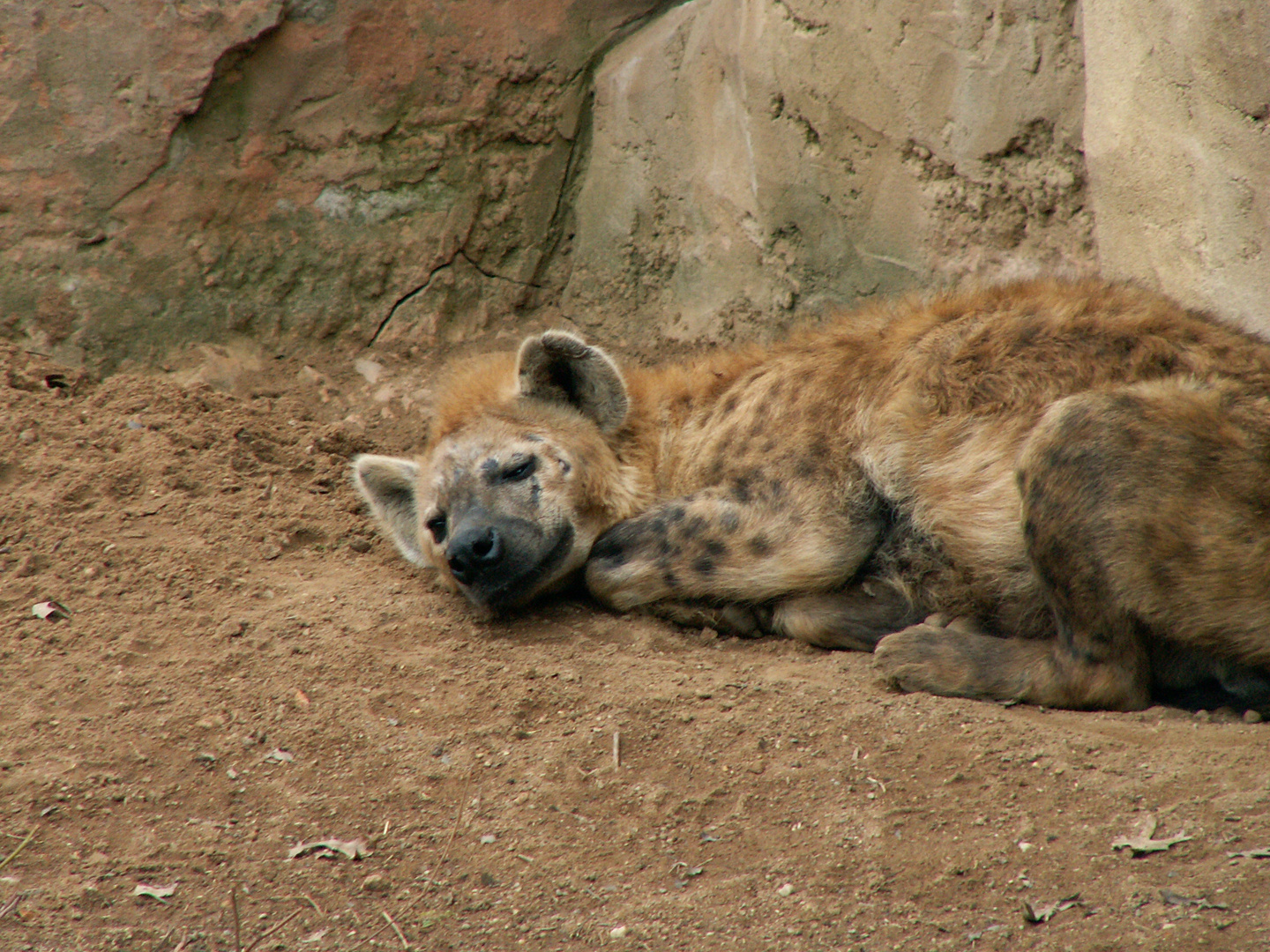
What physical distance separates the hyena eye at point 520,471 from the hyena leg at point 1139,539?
119 cm

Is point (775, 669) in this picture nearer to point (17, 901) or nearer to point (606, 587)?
point (606, 587)

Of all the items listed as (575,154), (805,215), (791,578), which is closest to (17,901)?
(791,578)

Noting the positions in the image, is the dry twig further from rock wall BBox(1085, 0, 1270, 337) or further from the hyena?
rock wall BBox(1085, 0, 1270, 337)

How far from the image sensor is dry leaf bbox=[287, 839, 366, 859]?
1965 millimetres

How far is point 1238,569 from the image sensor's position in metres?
2.20

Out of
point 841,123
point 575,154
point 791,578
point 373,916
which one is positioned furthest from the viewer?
point 575,154

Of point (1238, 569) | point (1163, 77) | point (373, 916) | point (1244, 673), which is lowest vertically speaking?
point (373, 916)

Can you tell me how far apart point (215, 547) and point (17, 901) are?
138 centimetres

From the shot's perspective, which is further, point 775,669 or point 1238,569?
point 775,669

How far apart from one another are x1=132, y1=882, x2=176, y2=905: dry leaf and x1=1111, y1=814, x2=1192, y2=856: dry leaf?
1.49m

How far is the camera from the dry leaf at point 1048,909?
1688 millimetres

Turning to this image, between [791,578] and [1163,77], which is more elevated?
[1163,77]

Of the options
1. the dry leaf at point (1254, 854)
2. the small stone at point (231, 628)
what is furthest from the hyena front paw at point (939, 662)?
the small stone at point (231, 628)

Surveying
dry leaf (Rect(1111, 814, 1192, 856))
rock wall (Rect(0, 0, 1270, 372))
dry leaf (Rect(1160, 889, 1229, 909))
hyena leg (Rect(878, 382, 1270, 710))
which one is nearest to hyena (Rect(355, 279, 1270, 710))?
hyena leg (Rect(878, 382, 1270, 710))
